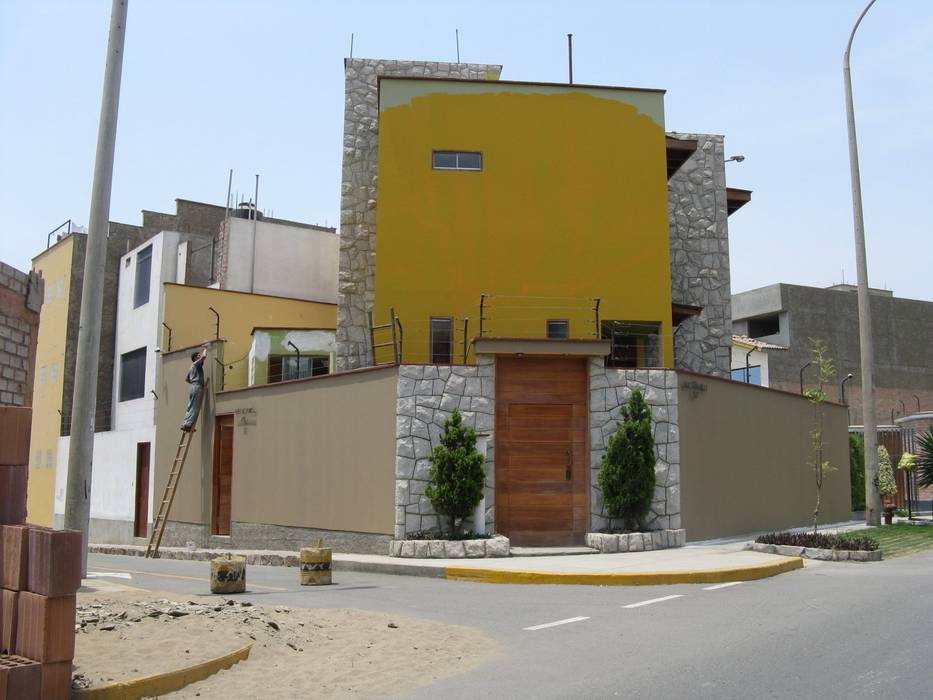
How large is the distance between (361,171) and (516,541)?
458 inches

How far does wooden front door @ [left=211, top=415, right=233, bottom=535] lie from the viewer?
23.6 metres

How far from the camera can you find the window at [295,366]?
81.9 feet

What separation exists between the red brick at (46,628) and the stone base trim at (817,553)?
43.3 ft

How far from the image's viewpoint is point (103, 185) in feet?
44.6

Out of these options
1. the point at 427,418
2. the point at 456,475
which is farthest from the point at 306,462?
the point at 456,475

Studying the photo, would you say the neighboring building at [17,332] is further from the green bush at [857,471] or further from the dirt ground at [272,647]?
the green bush at [857,471]

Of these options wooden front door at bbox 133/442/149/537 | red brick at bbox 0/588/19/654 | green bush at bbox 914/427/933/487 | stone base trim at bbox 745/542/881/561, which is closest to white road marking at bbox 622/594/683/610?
stone base trim at bbox 745/542/881/561

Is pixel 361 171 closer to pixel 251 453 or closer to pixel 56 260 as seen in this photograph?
pixel 251 453

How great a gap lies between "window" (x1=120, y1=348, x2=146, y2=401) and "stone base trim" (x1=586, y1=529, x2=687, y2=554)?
1968 cm

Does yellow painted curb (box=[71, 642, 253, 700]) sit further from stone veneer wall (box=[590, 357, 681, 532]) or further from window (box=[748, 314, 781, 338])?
window (box=[748, 314, 781, 338])

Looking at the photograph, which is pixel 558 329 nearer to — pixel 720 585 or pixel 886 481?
pixel 720 585

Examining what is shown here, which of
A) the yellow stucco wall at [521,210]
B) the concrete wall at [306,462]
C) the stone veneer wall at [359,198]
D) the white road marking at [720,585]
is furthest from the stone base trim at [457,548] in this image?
the stone veneer wall at [359,198]

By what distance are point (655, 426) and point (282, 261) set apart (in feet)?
60.8

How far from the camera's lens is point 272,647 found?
8.84 m
